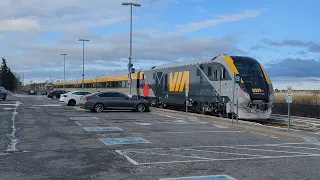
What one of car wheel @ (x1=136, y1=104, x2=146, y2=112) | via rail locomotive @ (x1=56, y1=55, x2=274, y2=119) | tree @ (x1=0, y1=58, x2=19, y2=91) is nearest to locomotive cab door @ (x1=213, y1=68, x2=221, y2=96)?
via rail locomotive @ (x1=56, y1=55, x2=274, y2=119)

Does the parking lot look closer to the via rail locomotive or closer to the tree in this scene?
the via rail locomotive

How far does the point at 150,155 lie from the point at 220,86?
42.5ft

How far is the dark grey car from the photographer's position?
1067 inches

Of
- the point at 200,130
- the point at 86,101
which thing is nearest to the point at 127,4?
the point at 86,101

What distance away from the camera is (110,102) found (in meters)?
27.4

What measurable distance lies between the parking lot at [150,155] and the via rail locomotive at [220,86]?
570cm

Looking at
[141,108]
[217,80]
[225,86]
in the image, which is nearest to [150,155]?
[225,86]

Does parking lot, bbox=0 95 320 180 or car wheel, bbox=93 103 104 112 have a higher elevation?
car wheel, bbox=93 103 104 112

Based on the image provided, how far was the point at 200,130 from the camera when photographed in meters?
16.7

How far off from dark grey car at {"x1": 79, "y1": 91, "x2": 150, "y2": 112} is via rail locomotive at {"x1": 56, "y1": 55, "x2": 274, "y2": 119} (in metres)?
3.08

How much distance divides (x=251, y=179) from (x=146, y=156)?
10.4 ft

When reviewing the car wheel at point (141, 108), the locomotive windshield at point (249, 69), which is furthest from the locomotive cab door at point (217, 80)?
the car wheel at point (141, 108)

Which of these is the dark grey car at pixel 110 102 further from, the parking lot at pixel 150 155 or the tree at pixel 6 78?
the tree at pixel 6 78

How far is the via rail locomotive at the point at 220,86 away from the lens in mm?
21109
